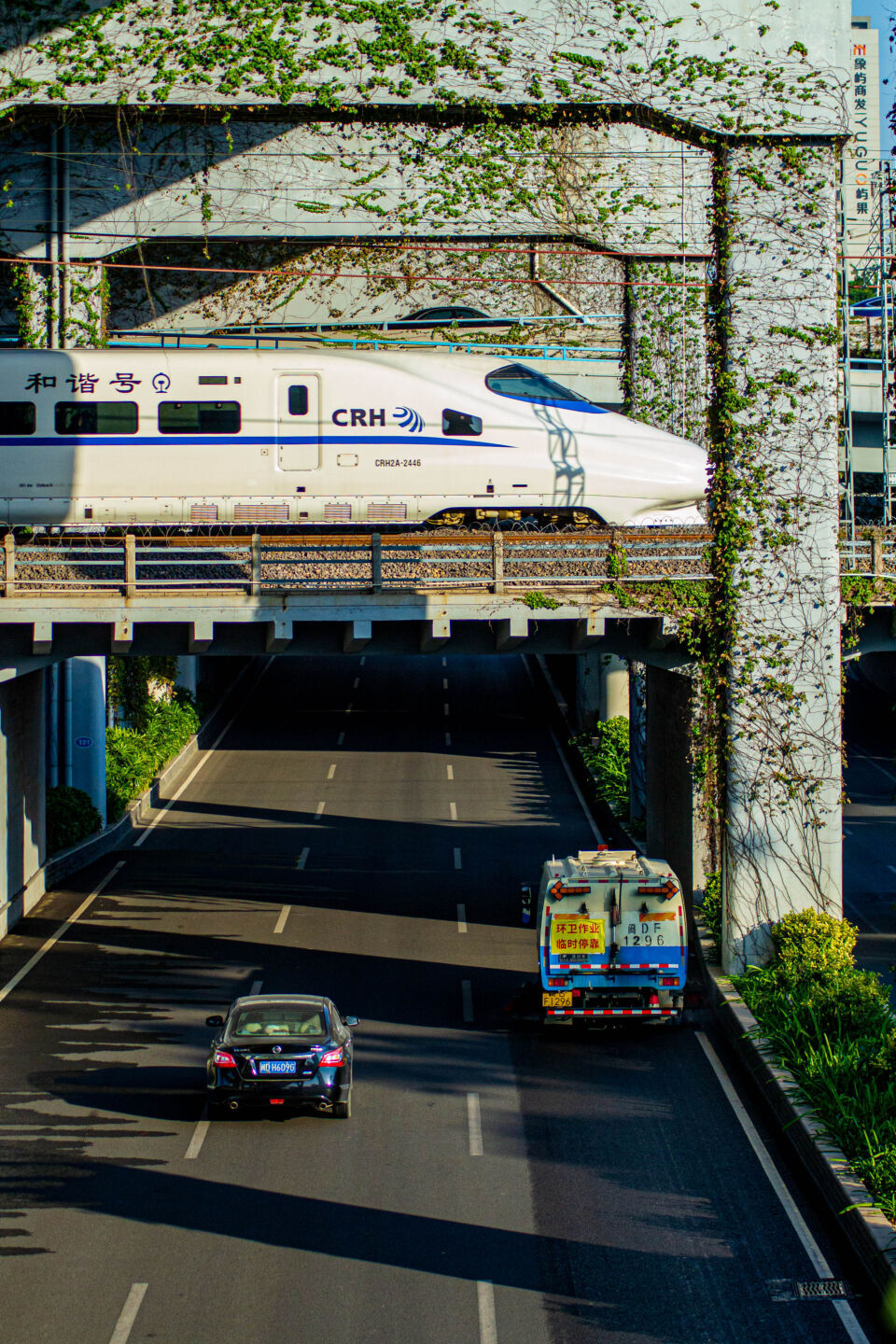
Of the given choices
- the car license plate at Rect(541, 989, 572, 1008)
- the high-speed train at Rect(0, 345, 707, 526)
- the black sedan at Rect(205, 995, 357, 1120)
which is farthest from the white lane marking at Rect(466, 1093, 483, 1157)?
the high-speed train at Rect(0, 345, 707, 526)

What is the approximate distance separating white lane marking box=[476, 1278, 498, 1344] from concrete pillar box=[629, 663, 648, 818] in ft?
65.4

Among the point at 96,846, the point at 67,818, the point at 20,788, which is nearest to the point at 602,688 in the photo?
the point at 96,846

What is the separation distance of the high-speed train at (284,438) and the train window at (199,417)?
2 cm

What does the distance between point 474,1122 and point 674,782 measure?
1076 cm

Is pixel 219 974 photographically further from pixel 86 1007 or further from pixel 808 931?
pixel 808 931

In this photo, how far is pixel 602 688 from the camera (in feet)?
146

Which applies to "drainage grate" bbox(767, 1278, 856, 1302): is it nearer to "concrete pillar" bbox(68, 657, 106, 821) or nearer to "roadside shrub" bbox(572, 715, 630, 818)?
"roadside shrub" bbox(572, 715, 630, 818)

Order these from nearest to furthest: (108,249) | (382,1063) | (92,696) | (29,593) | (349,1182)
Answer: (349,1182), (382,1063), (29,593), (108,249), (92,696)

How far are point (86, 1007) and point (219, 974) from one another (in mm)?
2549

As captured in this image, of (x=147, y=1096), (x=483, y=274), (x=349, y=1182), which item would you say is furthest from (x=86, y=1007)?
(x=483, y=274)

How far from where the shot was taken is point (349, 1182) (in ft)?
50.9

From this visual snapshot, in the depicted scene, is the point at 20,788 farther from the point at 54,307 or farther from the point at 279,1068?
the point at 279,1068

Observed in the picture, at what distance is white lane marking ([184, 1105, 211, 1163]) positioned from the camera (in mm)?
16438

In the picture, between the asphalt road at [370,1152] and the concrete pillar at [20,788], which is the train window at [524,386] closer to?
the asphalt road at [370,1152]
